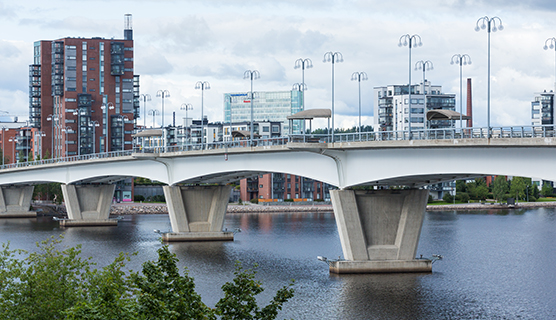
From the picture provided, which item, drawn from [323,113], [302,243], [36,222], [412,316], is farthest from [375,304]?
[36,222]

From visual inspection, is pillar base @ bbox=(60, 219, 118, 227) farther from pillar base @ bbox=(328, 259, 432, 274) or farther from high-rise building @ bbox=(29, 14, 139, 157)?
pillar base @ bbox=(328, 259, 432, 274)

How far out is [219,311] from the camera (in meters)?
22.5

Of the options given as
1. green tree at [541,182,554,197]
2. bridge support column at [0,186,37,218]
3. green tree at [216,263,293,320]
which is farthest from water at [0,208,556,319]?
green tree at [541,182,554,197]

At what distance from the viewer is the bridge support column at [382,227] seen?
49.9 metres

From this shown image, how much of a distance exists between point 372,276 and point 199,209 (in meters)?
29.7

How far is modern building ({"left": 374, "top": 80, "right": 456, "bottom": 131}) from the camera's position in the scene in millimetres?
159250

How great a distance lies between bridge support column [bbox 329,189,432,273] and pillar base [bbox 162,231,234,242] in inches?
1005

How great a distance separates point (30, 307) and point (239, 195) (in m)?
133

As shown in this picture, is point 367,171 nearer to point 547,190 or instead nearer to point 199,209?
point 199,209

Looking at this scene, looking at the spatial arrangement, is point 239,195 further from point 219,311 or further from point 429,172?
point 219,311

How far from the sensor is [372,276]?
48906mm

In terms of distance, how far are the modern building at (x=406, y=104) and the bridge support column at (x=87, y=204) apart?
68.4 metres

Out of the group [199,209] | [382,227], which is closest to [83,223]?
[199,209]

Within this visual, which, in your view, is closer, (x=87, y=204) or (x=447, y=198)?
(x=87, y=204)
